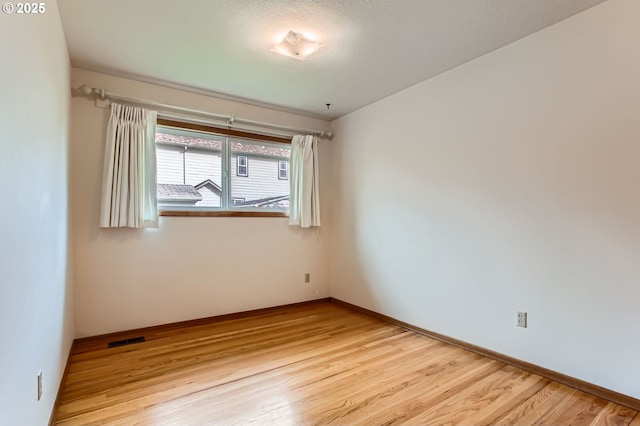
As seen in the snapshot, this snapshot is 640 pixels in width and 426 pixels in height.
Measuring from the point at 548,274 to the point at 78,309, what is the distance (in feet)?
12.6

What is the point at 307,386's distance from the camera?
2.14 m

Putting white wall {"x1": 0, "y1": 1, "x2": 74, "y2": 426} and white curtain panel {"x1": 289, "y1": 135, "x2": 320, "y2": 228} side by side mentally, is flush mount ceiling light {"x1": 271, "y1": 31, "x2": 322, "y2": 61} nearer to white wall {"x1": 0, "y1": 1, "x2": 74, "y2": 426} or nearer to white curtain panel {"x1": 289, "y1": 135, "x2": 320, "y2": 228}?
white wall {"x1": 0, "y1": 1, "x2": 74, "y2": 426}

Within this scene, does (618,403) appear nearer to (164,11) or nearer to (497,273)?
(497,273)

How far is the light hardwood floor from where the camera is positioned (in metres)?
1.80

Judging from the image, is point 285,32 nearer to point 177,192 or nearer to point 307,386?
point 177,192

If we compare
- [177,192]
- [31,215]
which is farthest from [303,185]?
[31,215]

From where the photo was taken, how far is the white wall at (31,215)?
1.09 m

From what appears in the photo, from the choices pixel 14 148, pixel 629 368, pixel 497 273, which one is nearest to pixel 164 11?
pixel 14 148

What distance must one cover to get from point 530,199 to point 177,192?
10.5 feet

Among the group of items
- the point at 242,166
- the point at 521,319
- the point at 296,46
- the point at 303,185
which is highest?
the point at 296,46

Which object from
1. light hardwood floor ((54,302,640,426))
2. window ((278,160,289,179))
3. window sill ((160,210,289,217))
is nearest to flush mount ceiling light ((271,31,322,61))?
window ((278,160,289,179))

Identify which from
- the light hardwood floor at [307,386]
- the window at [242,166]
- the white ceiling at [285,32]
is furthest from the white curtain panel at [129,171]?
the light hardwood floor at [307,386]

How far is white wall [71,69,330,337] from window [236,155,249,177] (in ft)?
1.61

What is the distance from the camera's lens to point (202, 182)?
3465mm
